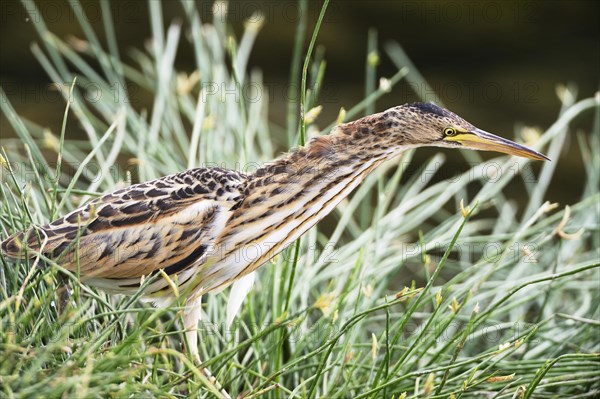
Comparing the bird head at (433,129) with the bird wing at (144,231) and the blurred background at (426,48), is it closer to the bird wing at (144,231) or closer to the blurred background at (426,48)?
the bird wing at (144,231)

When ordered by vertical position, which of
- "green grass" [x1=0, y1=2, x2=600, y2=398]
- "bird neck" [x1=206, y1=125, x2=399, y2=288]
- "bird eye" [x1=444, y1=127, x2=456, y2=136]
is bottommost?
"green grass" [x1=0, y1=2, x2=600, y2=398]

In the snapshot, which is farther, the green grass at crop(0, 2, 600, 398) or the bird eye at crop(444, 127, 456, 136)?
the bird eye at crop(444, 127, 456, 136)

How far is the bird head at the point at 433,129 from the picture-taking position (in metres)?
2.79

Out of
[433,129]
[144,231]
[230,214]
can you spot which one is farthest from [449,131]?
[144,231]

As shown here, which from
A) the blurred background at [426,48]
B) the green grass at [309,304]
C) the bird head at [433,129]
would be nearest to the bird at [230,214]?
the bird head at [433,129]

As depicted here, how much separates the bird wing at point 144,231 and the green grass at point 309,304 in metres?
0.10

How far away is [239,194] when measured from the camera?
2.90 meters

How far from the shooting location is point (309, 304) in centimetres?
370

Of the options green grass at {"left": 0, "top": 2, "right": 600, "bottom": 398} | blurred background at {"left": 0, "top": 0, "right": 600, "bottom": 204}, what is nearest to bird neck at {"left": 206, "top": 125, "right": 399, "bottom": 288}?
green grass at {"left": 0, "top": 2, "right": 600, "bottom": 398}

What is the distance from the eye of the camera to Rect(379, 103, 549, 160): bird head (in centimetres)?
279

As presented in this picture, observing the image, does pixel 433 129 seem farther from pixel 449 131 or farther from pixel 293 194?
pixel 293 194

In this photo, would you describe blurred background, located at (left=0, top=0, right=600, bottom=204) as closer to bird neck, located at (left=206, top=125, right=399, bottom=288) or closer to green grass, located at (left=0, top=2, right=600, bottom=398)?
green grass, located at (left=0, top=2, right=600, bottom=398)

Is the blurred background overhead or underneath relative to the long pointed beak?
underneath

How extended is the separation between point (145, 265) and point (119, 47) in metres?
4.25
